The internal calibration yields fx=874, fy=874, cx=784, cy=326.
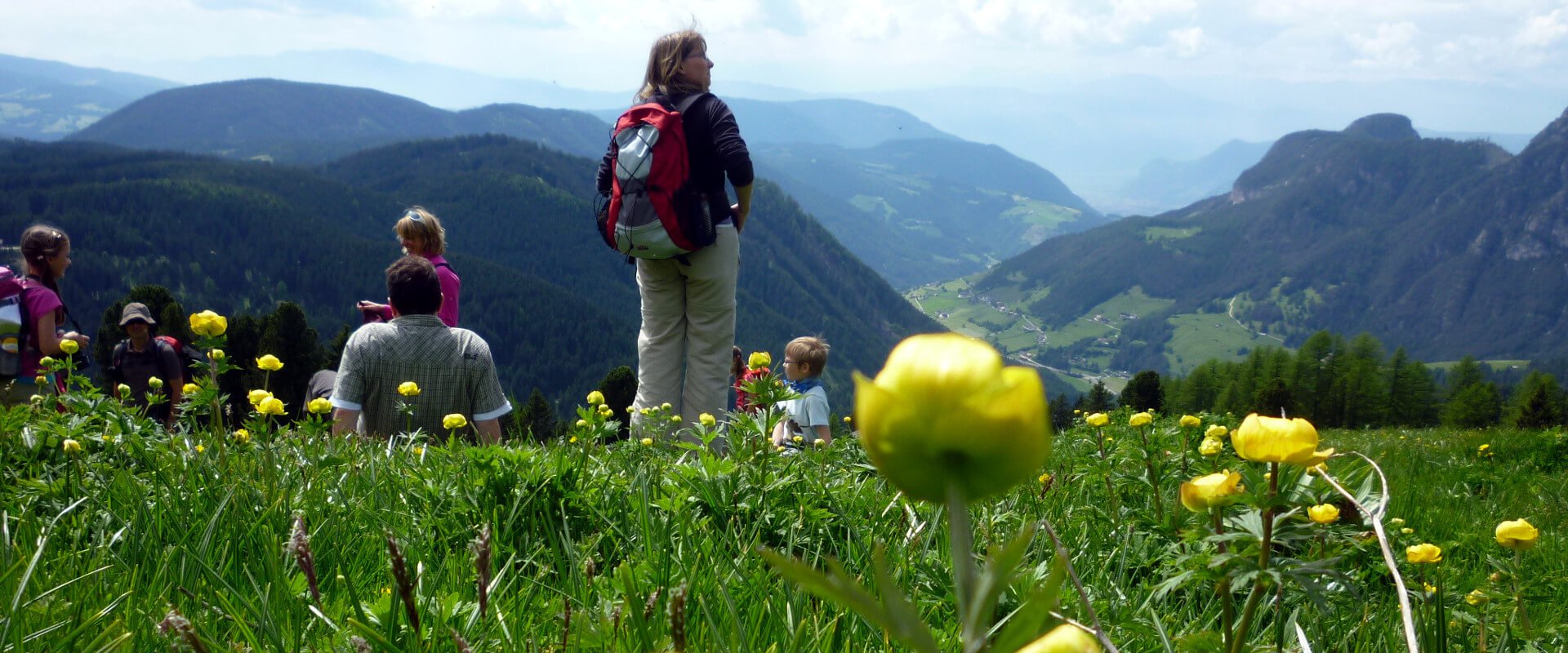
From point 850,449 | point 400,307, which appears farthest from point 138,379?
point 850,449

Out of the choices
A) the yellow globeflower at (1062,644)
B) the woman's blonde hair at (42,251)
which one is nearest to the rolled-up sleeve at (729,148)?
the yellow globeflower at (1062,644)

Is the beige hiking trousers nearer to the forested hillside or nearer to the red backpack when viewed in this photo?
the red backpack

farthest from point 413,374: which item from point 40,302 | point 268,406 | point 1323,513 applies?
point 1323,513

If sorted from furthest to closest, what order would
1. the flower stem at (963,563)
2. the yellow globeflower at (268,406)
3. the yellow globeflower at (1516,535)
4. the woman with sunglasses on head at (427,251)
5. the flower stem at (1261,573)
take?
the woman with sunglasses on head at (427,251) → the yellow globeflower at (268,406) → the yellow globeflower at (1516,535) → the flower stem at (1261,573) → the flower stem at (963,563)

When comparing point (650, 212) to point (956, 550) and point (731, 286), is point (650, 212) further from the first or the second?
point (956, 550)

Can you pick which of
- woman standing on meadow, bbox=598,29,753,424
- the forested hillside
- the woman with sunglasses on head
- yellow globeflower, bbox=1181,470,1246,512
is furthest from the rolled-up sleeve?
the forested hillside

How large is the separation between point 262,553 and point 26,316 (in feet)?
19.8

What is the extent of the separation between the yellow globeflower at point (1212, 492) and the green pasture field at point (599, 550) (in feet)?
0.15

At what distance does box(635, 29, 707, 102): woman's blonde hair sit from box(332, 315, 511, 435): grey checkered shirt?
1.89 metres

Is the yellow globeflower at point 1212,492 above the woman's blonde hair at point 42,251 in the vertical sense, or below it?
above

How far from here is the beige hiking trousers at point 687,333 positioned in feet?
18.7

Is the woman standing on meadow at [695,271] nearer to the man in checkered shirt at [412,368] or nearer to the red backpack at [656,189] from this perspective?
the red backpack at [656,189]

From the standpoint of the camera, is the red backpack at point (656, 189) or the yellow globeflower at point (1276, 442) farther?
the red backpack at point (656, 189)

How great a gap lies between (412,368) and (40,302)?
3293 mm
